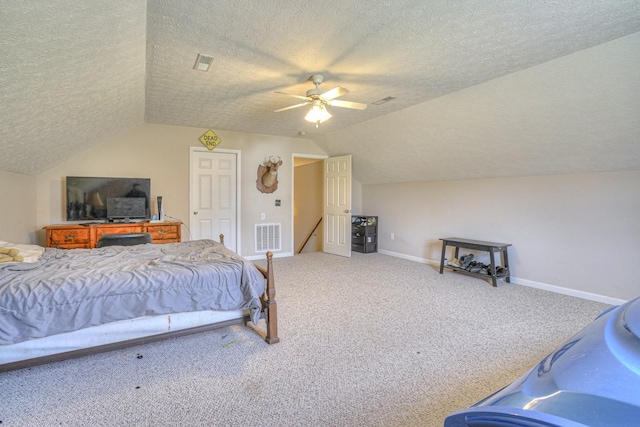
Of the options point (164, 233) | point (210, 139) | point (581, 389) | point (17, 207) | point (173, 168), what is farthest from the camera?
point (210, 139)

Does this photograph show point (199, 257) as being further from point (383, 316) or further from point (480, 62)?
point (480, 62)

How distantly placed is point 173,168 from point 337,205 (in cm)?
319

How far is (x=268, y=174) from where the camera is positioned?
6.04 metres

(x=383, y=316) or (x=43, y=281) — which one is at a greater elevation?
(x=43, y=281)

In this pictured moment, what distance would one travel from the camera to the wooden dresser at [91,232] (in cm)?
416

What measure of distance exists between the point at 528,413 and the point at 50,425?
234cm

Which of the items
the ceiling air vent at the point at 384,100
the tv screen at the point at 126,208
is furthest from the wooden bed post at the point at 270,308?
the tv screen at the point at 126,208

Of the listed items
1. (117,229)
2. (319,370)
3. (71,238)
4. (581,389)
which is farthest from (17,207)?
(581,389)

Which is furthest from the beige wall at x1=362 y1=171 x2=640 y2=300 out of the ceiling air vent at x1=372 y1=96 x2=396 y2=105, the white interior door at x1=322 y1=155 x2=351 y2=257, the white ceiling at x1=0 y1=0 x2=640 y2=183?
the ceiling air vent at x1=372 y1=96 x2=396 y2=105

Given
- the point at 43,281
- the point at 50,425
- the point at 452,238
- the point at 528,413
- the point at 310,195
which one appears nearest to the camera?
the point at 528,413

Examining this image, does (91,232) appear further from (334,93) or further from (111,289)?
(334,93)

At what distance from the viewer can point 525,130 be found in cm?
379

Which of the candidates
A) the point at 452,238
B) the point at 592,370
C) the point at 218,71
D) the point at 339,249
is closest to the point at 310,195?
the point at 339,249

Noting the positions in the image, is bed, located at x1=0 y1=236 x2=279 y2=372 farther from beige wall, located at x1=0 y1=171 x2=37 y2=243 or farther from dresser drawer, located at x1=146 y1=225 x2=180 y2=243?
dresser drawer, located at x1=146 y1=225 x2=180 y2=243
